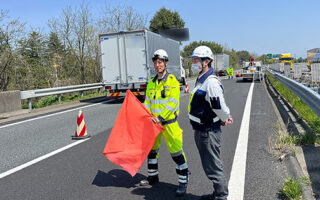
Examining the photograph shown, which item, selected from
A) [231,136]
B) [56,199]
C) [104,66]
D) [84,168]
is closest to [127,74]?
[104,66]

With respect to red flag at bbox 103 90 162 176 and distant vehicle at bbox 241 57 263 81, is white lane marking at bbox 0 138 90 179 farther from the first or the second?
distant vehicle at bbox 241 57 263 81

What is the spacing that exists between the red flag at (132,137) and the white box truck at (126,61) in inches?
422

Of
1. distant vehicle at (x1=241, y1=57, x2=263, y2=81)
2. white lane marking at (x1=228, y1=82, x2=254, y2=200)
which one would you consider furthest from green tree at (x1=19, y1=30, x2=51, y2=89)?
distant vehicle at (x1=241, y1=57, x2=263, y2=81)

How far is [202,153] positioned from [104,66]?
12681mm

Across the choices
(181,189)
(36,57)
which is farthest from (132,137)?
(36,57)

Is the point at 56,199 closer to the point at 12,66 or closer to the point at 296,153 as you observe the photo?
the point at 296,153

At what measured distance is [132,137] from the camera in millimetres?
4293

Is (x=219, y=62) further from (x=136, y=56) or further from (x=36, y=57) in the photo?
(x=136, y=56)

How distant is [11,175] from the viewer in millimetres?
4992

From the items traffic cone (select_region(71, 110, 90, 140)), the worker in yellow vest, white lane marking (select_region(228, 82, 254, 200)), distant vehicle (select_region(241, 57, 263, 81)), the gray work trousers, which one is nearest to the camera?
the gray work trousers

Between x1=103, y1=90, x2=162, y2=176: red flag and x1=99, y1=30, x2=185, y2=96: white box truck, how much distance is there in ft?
35.2

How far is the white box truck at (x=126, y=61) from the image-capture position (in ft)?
49.2

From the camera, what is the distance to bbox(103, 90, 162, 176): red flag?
4.14 m

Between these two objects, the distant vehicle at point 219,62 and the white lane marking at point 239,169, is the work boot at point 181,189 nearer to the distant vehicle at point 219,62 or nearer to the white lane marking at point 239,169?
the white lane marking at point 239,169
